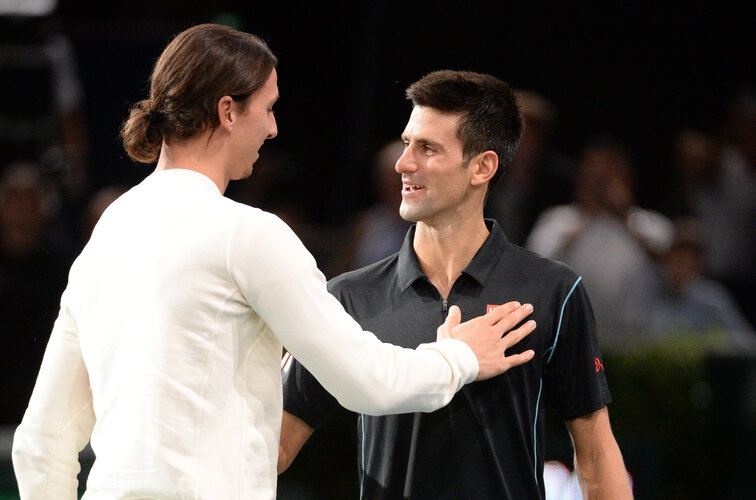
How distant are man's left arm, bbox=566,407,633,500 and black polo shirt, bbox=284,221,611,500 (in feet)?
0.12

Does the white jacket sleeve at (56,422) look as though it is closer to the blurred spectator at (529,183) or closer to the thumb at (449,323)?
the thumb at (449,323)

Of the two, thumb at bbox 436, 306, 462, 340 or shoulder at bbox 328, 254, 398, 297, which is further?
shoulder at bbox 328, 254, 398, 297

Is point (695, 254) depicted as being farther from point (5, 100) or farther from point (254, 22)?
point (5, 100)

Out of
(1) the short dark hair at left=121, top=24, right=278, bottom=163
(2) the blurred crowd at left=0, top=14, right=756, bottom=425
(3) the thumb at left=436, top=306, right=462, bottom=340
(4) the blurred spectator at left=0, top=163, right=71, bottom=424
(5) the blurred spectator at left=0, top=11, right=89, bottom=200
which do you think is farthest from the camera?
(5) the blurred spectator at left=0, top=11, right=89, bottom=200

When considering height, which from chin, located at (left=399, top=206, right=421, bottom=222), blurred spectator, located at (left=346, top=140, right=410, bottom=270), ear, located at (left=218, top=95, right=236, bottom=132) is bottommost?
blurred spectator, located at (left=346, top=140, right=410, bottom=270)

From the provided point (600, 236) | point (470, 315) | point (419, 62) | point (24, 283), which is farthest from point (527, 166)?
point (470, 315)

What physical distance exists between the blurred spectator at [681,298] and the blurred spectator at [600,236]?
76mm

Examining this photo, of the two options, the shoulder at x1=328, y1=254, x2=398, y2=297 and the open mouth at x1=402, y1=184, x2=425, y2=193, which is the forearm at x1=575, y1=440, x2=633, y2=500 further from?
the open mouth at x1=402, y1=184, x2=425, y2=193

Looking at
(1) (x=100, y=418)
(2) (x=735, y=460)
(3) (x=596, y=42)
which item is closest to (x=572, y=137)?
(3) (x=596, y=42)

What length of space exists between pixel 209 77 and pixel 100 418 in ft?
2.20

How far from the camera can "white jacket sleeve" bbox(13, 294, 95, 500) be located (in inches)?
79.9

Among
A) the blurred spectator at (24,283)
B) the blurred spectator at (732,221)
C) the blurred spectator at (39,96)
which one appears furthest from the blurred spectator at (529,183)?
the blurred spectator at (39,96)

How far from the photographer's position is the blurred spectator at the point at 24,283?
406 cm

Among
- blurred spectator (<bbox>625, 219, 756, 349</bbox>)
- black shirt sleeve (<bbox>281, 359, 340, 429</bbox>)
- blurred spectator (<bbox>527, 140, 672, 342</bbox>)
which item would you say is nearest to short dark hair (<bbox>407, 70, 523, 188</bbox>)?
black shirt sleeve (<bbox>281, 359, 340, 429</bbox>)
